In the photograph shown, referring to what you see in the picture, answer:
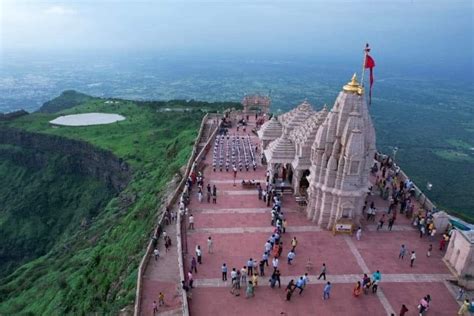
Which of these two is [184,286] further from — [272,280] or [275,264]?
[275,264]

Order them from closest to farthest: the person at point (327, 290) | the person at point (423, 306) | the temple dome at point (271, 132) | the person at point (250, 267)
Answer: the person at point (423, 306) < the person at point (327, 290) < the person at point (250, 267) < the temple dome at point (271, 132)

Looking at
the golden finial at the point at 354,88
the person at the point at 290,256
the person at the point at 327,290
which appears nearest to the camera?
the person at the point at 327,290

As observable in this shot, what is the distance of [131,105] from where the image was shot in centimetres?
8069

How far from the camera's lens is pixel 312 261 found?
23.1 meters

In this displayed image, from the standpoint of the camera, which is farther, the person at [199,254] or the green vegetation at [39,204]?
the green vegetation at [39,204]

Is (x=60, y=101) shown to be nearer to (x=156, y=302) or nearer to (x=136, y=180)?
(x=136, y=180)

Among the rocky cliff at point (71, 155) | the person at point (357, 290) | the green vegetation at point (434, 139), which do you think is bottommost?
the green vegetation at point (434, 139)

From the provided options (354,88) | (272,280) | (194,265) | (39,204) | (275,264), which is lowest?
(39,204)

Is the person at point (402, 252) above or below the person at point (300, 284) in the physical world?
below

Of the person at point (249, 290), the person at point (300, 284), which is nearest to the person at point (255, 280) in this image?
the person at point (249, 290)

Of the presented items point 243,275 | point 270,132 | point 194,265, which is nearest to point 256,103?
point 270,132

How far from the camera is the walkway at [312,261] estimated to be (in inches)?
766

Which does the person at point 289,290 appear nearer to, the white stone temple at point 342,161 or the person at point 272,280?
the person at point 272,280

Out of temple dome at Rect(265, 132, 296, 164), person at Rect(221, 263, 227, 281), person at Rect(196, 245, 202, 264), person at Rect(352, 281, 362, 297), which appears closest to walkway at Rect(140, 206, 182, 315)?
person at Rect(196, 245, 202, 264)
